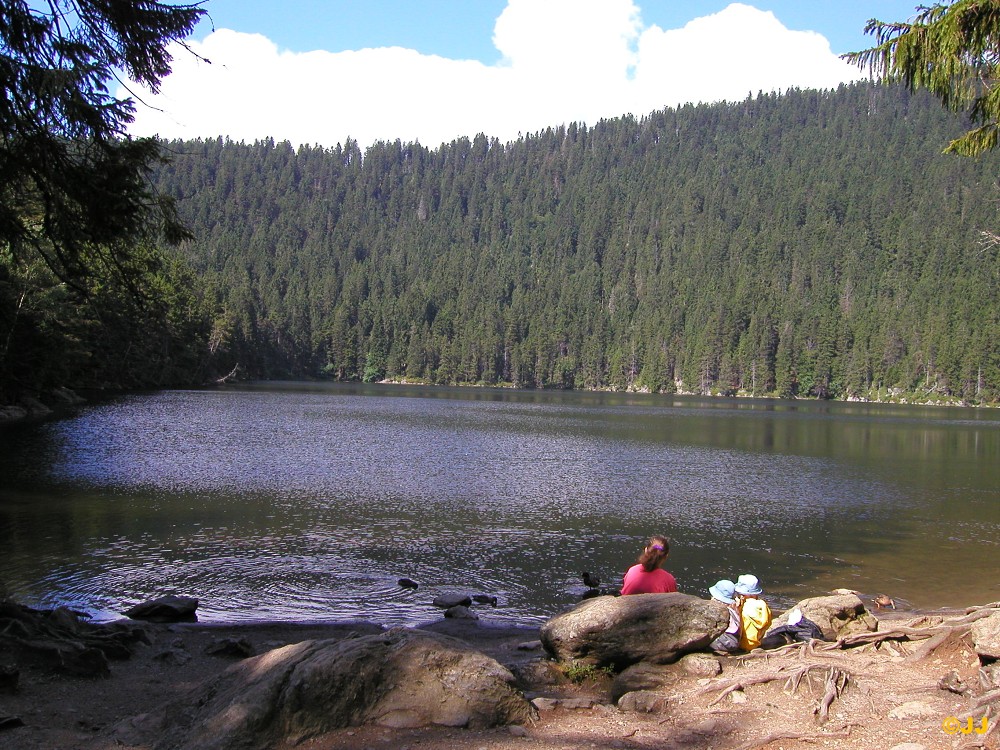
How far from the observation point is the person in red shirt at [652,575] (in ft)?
31.1

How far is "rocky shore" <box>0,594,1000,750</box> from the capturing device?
6609 mm

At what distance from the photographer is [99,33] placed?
816cm

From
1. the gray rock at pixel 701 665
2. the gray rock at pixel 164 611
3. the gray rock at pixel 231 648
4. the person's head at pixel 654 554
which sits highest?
the person's head at pixel 654 554

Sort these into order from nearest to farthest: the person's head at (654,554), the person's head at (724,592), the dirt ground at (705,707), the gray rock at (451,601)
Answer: the dirt ground at (705,707), the person's head at (654,554), the person's head at (724,592), the gray rock at (451,601)

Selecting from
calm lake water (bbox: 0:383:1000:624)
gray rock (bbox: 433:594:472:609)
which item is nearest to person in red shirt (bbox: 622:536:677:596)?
calm lake water (bbox: 0:383:1000:624)

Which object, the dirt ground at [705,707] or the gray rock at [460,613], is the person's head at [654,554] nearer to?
the dirt ground at [705,707]

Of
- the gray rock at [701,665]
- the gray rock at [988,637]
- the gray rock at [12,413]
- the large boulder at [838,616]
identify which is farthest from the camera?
the gray rock at [12,413]

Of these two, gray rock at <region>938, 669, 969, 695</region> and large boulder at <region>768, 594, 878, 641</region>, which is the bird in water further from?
gray rock at <region>938, 669, 969, 695</region>

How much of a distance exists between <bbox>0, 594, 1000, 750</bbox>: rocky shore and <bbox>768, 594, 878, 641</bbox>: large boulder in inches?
18.5

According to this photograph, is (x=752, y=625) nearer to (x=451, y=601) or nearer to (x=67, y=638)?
(x=451, y=601)

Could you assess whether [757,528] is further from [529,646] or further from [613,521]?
[529,646]

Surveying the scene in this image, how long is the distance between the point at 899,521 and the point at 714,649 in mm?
18497

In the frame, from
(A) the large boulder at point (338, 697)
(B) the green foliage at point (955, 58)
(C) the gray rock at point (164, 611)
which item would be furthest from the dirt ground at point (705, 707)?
(B) the green foliage at point (955, 58)

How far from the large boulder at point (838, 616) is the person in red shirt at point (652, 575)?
1.56 metres
